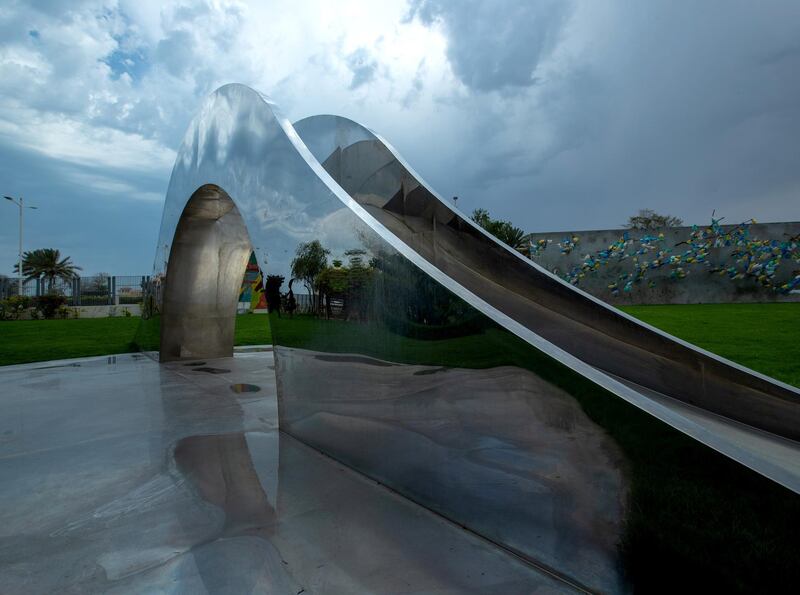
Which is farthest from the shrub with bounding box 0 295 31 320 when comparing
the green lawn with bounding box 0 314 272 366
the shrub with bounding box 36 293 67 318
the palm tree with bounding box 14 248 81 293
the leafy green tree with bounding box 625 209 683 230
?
the leafy green tree with bounding box 625 209 683 230

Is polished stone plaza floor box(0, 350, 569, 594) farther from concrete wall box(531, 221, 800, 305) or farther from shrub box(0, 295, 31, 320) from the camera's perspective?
shrub box(0, 295, 31, 320)

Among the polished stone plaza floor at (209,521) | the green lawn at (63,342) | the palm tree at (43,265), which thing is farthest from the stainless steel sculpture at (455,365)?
the palm tree at (43,265)

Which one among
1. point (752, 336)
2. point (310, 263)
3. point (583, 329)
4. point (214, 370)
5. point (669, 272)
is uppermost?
point (669, 272)

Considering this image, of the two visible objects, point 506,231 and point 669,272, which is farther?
point 506,231

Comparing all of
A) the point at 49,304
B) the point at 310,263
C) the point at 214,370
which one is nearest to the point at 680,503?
the point at 310,263

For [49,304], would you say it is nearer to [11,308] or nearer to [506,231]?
[11,308]

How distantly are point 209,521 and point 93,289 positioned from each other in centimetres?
3208

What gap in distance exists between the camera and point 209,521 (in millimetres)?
2818

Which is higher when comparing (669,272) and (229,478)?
(669,272)

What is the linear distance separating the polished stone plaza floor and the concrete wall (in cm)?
2430

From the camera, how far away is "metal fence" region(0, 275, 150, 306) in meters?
28.3

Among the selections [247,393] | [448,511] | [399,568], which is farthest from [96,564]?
[247,393]

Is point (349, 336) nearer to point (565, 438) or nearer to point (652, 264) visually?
point (565, 438)

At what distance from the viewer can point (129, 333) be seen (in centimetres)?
1630
